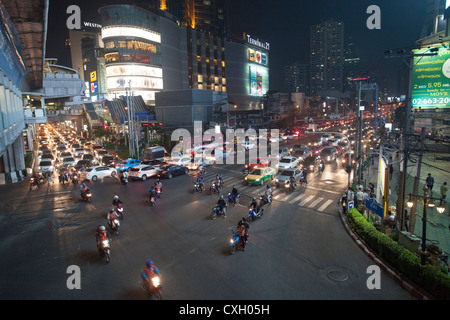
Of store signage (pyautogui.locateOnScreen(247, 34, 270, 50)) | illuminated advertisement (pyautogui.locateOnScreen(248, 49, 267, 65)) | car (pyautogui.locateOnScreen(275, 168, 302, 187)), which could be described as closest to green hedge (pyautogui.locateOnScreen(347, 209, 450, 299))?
car (pyautogui.locateOnScreen(275, 168, 302, 187))

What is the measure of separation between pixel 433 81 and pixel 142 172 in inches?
889

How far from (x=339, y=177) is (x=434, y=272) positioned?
18.4 metres

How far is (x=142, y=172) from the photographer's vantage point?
86.9 feet

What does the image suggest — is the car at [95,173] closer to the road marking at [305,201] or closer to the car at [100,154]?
the car at [100,154]

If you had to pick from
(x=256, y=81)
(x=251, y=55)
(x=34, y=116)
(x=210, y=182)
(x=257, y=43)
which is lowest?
(x=210, y=182)

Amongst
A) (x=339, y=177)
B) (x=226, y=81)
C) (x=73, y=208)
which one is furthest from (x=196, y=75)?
(x=73, y=208)

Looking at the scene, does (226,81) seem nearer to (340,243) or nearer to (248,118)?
(248,118)

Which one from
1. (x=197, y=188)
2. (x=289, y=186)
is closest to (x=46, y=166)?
(x=197, y=188)

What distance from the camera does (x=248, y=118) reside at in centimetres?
8481

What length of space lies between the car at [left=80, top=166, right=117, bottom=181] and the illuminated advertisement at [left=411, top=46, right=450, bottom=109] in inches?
991

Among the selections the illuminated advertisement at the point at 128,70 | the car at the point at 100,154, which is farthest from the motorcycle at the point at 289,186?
the illuminated advertisement at the point at 128,70

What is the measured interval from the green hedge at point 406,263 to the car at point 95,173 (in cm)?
2249

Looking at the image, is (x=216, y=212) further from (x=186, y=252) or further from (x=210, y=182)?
(x=210, y=182)
